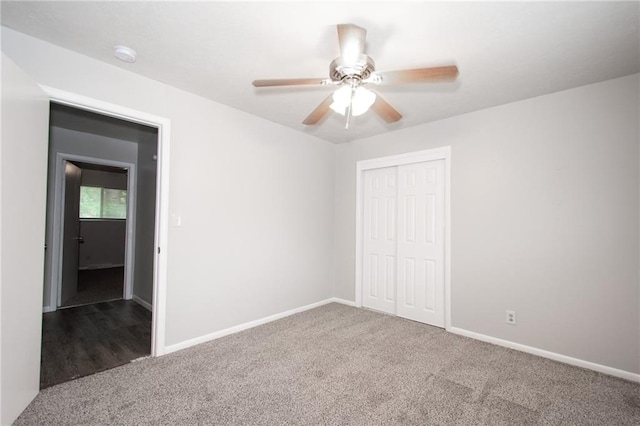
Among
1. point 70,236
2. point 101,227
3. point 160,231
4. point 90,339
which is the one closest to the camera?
point 160,231

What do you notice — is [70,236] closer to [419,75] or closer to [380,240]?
[380,240]

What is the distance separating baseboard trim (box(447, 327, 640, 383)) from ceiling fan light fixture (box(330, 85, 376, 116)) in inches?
101

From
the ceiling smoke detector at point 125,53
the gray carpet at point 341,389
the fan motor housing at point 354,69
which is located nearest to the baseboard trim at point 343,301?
the gray carpet at point 341,389

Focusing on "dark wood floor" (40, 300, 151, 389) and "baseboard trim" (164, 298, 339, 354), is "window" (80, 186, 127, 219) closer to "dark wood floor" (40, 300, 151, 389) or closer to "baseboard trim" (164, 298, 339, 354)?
"dark wood floor" (40, 300, 151, 389)

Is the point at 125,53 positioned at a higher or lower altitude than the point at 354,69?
higher

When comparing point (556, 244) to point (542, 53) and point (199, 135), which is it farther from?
point (199, 135)

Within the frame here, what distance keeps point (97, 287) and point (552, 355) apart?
21.1ft

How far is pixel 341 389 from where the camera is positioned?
2.06 m

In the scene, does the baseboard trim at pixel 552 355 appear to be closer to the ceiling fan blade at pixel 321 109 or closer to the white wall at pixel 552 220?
the white wall at pixel 552 220

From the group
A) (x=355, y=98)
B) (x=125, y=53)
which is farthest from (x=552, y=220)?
(x=125, y=53)

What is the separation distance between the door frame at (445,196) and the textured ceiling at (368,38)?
34.0 inches

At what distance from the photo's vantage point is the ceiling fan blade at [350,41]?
1384 millimetres

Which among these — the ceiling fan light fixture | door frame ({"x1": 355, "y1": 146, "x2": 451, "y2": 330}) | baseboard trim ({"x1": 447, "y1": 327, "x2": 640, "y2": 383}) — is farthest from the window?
baseboard trim ({"x1": 447, "y1": 327, "x2": 640, "y2": 383})

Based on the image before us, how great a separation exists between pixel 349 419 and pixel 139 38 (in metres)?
2.77
